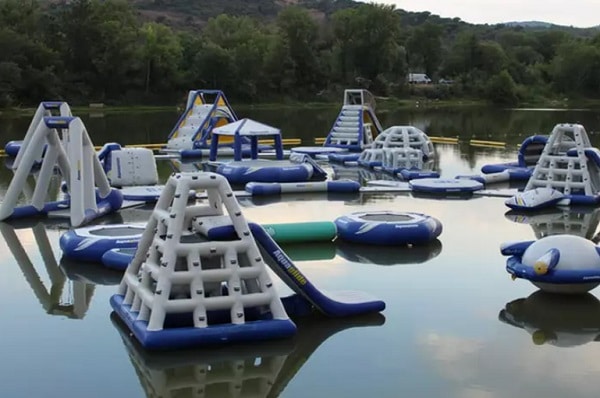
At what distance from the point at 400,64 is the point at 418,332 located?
60.6 m

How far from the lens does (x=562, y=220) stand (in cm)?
1383

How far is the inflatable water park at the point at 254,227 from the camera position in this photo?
287 inches

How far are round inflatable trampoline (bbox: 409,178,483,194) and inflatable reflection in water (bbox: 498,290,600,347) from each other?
7.24 meters

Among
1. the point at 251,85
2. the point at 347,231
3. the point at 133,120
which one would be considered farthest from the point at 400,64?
the point at 347,231

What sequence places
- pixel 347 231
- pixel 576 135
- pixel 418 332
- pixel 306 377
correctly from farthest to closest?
pixel 576 135
pixel 347 231
pixel 418 332
pixel 306 377

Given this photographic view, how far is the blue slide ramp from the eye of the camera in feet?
25.1

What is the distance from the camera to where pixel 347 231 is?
38.0 feet

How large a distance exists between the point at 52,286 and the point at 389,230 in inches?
174

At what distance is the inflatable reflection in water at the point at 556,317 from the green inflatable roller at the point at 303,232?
131 inches

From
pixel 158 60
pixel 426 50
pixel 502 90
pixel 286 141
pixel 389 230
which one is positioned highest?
pixel 426 50

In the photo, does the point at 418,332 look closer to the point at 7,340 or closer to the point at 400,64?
the point at 7,340

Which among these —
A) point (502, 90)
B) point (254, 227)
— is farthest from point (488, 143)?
point (502, 90)

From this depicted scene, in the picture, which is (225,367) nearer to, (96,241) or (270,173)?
(96,241)

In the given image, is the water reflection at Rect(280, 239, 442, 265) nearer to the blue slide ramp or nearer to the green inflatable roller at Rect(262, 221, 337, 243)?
the green inflatable roller at Rect(262, 221, 337, 243)
